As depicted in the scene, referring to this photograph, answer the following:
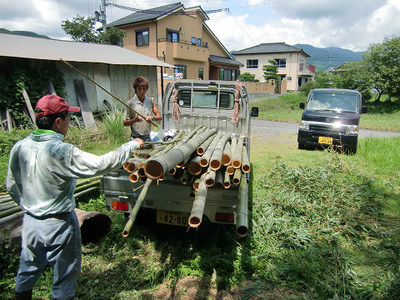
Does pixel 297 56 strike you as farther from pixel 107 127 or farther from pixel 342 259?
pixel 342 259

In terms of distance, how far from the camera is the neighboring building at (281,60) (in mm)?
39553

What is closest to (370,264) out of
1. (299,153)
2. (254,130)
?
(299,153)

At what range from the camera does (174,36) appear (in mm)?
25172

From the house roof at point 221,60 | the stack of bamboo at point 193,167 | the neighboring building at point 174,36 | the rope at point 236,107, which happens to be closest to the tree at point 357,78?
the house roof at point 221,60

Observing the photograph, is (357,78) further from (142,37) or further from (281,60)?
(142,37)

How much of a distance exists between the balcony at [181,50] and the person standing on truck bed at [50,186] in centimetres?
2210

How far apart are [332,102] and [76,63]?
31.4 feet

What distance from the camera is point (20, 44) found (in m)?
9.27

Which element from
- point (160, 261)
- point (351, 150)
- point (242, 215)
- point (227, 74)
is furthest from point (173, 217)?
point (227, 74)

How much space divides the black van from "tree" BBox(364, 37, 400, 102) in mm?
16881

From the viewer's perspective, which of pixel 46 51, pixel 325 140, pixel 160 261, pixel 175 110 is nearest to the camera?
pixel 160 261

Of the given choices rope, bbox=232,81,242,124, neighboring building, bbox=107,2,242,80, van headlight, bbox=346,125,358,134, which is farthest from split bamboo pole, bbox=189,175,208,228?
neighboring building, bbox=107,2,242,80

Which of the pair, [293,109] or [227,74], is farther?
[227,74]

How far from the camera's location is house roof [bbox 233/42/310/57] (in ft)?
129
